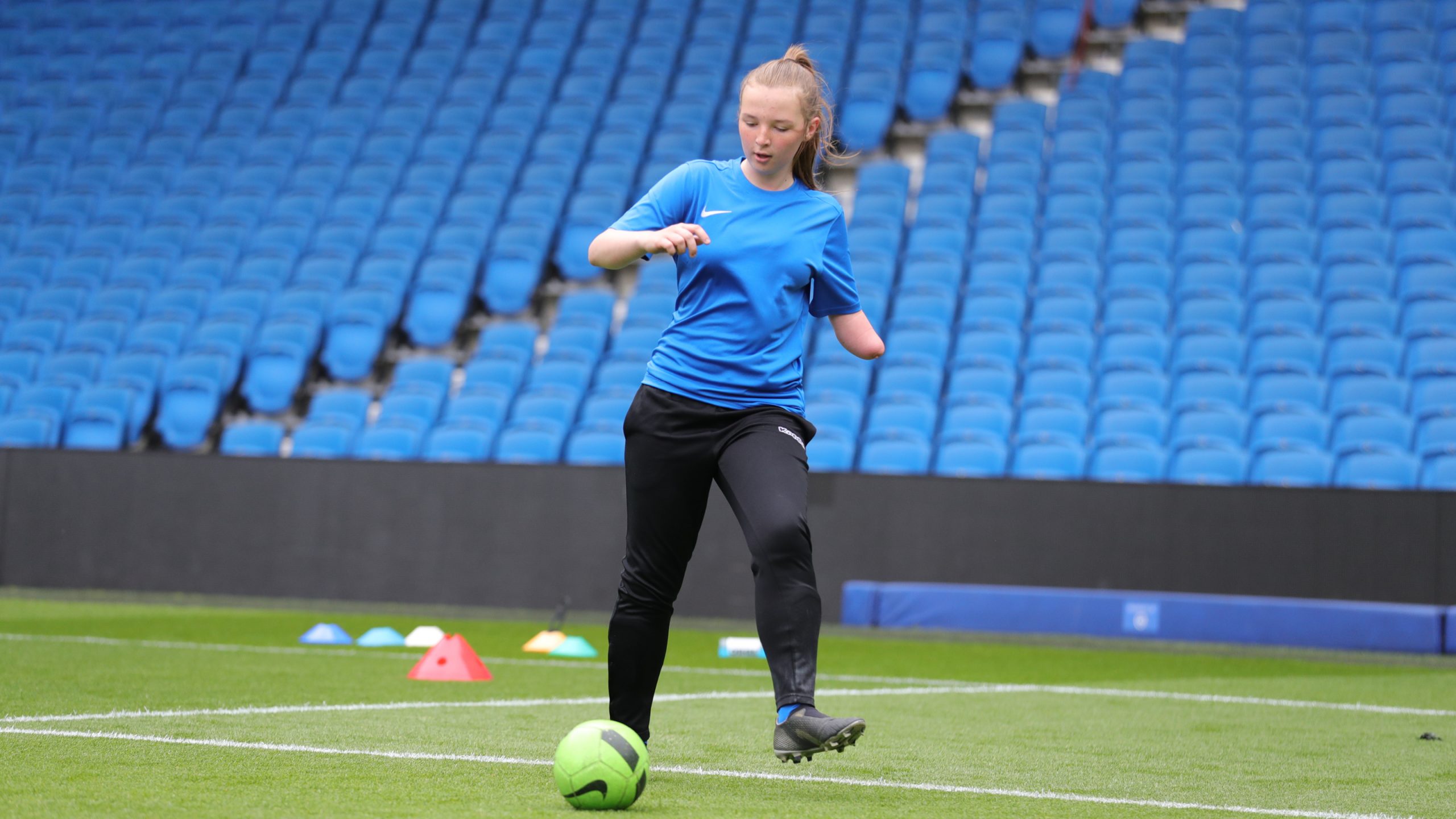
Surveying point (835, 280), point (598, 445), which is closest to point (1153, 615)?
point (598, 445)

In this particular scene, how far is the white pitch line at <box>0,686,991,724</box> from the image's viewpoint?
4.49 m

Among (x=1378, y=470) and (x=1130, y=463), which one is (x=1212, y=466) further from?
(x=1378, y=470)

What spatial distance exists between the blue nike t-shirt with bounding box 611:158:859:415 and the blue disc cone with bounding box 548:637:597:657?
14.2ft

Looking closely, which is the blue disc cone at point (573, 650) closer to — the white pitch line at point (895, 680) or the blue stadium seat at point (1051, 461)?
the white pitch line at point (895, 680)

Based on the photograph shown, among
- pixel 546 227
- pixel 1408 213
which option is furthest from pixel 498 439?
pixel 1408 213

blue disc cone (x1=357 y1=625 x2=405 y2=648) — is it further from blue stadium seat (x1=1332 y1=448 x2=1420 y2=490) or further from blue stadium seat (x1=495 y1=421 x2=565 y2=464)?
blue stadium seat (x1=1332 y1=448 x2=1420 y2=490)

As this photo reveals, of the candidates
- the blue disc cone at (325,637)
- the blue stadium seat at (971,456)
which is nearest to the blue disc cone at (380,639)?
the blue disc cone at (325,637)

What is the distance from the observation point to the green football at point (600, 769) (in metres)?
3.12

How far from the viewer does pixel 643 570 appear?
3586 mm

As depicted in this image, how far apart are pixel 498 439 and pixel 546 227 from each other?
2.80 meters

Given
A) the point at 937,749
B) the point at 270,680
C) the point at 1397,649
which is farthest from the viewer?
the point at 1397,649

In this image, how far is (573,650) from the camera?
763cm

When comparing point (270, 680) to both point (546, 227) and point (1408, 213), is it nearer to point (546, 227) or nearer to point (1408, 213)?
point (546, 227)

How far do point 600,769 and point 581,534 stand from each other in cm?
757
